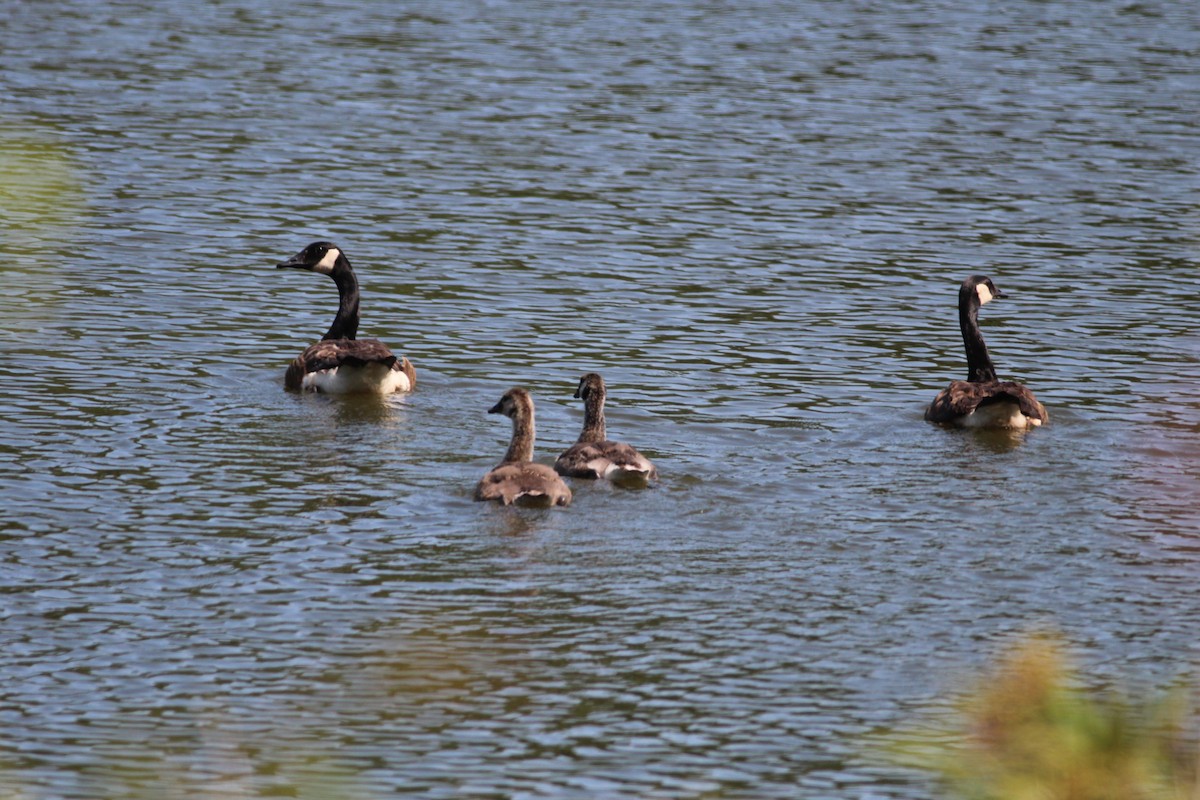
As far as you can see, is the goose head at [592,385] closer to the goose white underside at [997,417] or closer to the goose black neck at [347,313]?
the goose white underside at [997,417]

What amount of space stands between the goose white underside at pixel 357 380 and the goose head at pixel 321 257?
2.37 m

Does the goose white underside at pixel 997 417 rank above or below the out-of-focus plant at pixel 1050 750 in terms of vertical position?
below

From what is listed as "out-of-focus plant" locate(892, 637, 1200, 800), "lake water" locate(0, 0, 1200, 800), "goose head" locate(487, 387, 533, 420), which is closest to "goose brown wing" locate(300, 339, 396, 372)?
"lake water" locate(0, 0, 1200, 800)

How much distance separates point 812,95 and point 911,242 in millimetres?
10424

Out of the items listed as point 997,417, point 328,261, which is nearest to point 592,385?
point 997,417

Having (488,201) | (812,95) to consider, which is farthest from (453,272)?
(812,95)

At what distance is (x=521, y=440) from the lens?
14.4 m

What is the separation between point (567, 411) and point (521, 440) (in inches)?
92.6

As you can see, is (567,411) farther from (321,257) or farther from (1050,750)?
(1050,750)

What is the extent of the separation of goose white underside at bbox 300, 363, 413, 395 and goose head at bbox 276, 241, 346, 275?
237 centimetres

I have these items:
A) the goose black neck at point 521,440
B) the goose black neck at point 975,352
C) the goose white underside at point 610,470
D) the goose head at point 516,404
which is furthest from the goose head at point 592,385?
the goose black neck at point 975,352

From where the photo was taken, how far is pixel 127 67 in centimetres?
3338

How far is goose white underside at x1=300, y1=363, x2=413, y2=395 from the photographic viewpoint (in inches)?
665

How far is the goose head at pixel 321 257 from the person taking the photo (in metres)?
19.2
